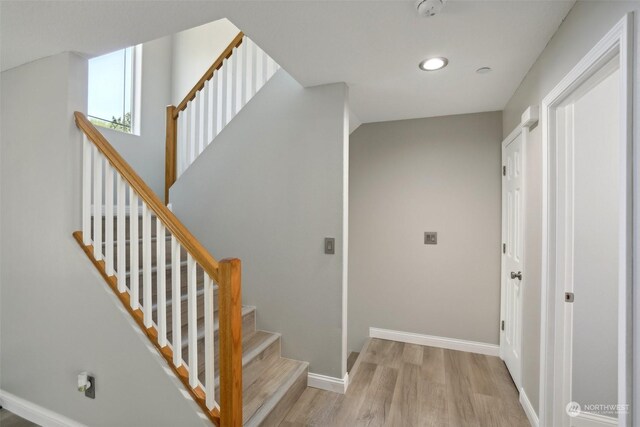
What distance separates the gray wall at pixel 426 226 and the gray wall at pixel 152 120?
2526 millimetres

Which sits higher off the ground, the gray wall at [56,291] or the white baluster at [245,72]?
the white baluster at [245,72]

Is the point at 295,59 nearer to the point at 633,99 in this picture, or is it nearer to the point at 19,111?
the point at 633,99

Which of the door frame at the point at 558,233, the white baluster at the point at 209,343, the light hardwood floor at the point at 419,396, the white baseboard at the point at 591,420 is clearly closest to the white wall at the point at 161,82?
the white baluster at the point at 209,343

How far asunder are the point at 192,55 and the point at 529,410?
523 cm

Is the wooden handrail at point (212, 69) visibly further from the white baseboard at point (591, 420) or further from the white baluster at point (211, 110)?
the white baseboard at point (591, 420)

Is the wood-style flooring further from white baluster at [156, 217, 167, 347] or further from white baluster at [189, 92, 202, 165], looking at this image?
white baluster at [189, 92, 202, 165]

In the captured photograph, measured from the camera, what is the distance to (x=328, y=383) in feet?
7.44

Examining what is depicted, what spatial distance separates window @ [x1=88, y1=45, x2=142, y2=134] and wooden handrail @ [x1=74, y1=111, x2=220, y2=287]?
181cm

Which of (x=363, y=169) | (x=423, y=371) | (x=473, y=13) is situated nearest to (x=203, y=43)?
(x=363, y=169)

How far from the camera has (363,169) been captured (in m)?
3.28

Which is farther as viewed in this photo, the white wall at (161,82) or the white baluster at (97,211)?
the white wall at (161,82)

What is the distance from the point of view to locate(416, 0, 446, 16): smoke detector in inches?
52.4

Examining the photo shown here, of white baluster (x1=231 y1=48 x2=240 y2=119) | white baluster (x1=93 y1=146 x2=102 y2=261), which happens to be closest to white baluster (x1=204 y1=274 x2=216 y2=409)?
white baluster (x1=93 y1=146 x2=102 y2=261)

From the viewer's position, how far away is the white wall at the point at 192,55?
13.5 ft
